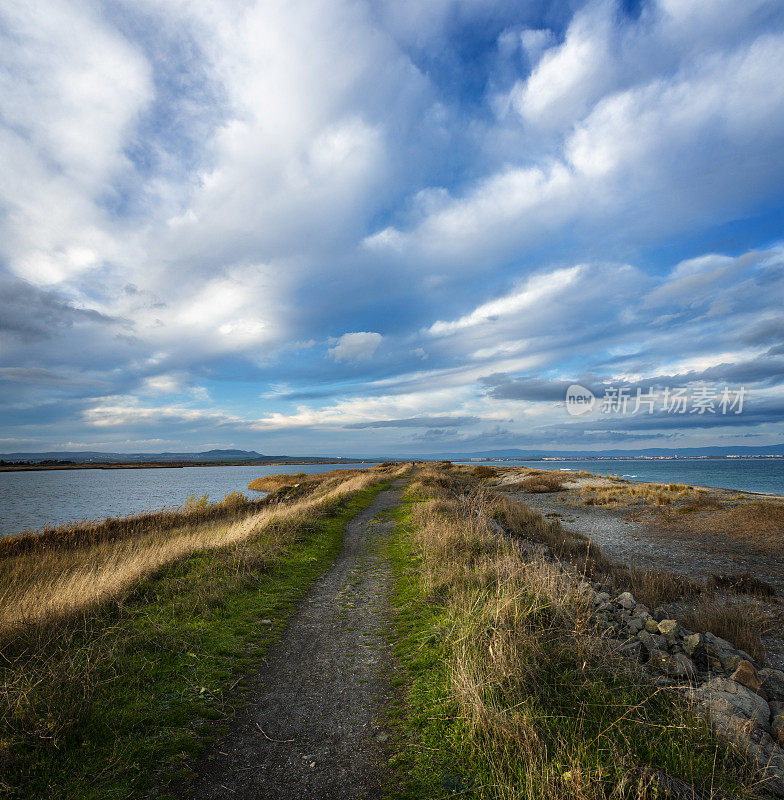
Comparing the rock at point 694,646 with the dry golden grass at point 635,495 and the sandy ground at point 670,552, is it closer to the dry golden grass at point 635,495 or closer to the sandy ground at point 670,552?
the sandy ground at point 670,552

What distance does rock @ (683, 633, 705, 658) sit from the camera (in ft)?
19.7

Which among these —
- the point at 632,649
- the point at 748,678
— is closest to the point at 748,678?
the point at 748,678

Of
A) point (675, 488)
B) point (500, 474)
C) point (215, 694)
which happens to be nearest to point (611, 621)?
point (215, 694)

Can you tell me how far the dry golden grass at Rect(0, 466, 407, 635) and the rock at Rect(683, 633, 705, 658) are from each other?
9.90m

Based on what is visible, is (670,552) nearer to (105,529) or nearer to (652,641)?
(652,641)

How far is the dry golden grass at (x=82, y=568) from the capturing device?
22.7 ft

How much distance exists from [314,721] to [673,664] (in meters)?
4.84

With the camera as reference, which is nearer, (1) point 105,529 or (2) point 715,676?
(2) point 715,676

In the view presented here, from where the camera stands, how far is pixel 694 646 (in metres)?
5.98

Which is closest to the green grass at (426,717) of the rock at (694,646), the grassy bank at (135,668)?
the grassy bank at (135,668)

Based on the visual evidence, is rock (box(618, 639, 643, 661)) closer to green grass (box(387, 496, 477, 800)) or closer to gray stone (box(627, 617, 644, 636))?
gray stone (box(627, 617, 644, 636))

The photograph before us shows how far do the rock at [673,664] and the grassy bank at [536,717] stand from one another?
59 centimetres

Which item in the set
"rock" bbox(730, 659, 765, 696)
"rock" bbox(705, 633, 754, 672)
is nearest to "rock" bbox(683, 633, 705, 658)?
"rock" bbox(705, 633, 754, 672)

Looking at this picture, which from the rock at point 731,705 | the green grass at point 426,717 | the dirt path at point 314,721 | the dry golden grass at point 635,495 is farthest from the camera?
the dry golden grass at point 635,495
